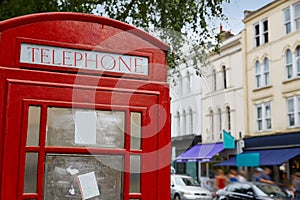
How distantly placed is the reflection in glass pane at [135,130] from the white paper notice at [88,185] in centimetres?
33

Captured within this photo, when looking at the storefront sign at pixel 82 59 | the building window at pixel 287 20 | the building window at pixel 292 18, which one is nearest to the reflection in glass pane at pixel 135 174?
the storefront sign at pixel 82 59

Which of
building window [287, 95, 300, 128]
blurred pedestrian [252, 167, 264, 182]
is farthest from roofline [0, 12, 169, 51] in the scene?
building window [287, 95, 300, 128]

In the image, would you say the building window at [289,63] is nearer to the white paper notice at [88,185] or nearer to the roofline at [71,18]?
the roofline at [71,18]

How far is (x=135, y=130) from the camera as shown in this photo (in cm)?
280

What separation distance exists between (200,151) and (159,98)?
20.2 metres

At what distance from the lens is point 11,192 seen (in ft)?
8.13

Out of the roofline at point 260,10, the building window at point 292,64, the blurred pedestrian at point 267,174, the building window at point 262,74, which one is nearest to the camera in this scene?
the blurred pedestrian at point 267,174

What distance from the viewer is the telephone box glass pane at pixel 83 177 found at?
2.60m

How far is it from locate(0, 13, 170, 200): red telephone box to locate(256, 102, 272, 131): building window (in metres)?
18.7

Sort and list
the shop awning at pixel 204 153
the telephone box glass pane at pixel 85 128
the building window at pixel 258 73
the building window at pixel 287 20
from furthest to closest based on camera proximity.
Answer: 1. the shop awning at pixel 204 153
2. the building window at pixel 258 73
3. the building window at pixel 287 20
4. the telephone box glass pane at pixel 85 128

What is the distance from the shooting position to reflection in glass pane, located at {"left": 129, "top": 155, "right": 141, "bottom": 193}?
9.09 feet

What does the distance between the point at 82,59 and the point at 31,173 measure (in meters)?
0.81

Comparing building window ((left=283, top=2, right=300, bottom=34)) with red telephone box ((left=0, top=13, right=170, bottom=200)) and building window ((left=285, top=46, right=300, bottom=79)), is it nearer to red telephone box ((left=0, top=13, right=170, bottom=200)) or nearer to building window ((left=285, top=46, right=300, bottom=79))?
building window ((left=285, top=46, right=300, bottom=79))

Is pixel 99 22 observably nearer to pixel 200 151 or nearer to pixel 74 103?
pixel 74 103
